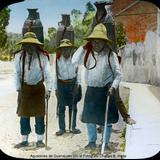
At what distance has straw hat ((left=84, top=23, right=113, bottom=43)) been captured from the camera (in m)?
3.82

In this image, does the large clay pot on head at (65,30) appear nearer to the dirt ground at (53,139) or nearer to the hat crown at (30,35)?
the hat crown at (30,35)

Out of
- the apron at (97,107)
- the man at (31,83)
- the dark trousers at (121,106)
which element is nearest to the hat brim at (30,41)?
the man at (31,83)

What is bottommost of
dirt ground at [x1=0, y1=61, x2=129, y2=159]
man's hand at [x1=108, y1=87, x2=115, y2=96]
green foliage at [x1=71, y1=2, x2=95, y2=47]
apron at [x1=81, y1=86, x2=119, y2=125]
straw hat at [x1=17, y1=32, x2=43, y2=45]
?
dirt ground at [x1=0, y1=61, x2=129, y2=159]

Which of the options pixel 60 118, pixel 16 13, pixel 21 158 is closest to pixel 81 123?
pixel 60 118

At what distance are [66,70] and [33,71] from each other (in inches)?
6.8

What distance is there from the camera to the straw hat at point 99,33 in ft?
12.5

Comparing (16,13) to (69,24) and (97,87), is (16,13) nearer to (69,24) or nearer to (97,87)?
(69,24)

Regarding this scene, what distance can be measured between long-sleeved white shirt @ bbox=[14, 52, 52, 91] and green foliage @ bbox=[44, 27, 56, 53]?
51mm

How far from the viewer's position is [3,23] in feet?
12.6

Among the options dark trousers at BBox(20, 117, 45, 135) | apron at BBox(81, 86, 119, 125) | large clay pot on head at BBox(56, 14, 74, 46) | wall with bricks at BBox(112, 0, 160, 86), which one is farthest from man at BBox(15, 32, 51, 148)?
wall with bricks at BBox(112, 0, 160, 86)

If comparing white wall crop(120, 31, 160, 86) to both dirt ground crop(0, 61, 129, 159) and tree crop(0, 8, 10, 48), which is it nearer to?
dirt ground crop(0, 61, 129, 159)

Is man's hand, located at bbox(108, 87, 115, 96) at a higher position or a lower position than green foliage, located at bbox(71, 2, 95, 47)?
lower

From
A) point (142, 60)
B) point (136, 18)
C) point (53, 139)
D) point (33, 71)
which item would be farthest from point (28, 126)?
point (136, 18)

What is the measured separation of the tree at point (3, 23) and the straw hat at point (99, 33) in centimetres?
42
